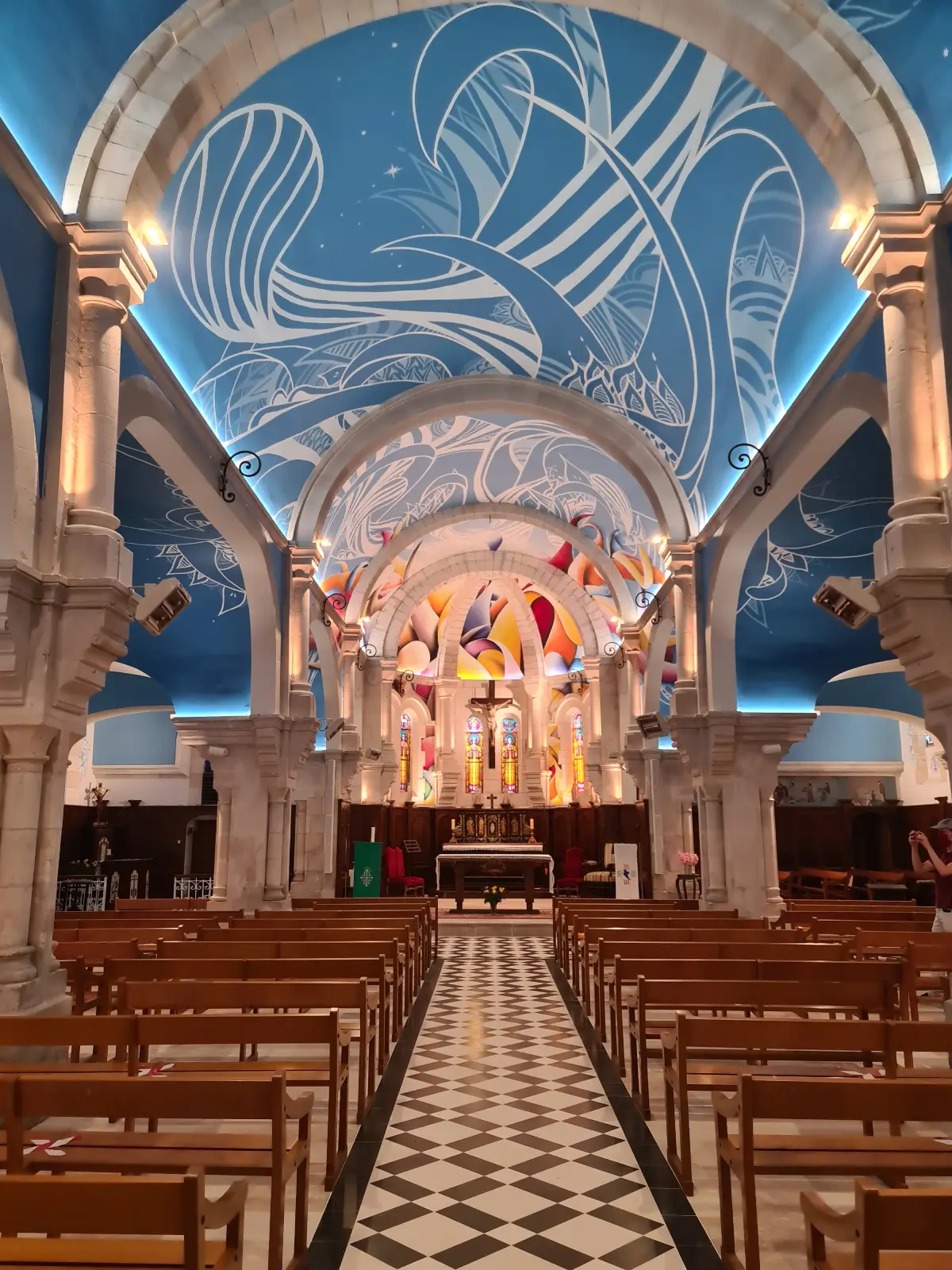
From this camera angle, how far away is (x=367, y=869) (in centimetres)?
1666

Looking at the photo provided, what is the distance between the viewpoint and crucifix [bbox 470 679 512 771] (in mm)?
24000

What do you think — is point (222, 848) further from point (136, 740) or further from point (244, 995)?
point (136, 740)

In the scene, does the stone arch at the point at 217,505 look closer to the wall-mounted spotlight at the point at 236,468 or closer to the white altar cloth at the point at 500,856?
the wall-mounted spotlight at the point at 236,468

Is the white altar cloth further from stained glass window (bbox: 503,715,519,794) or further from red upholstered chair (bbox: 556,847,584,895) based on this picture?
stained glass window (bbox: 503,715,519,794)

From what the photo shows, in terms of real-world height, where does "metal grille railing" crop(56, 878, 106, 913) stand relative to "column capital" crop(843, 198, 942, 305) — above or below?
below

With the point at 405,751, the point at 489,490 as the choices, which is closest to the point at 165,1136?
the point at 489,490

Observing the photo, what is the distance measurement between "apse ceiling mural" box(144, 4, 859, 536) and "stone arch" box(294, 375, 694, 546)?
611 mm

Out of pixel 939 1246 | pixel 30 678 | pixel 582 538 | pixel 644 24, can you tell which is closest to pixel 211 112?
pixel 644 24

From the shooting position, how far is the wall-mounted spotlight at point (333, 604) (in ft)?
54.6

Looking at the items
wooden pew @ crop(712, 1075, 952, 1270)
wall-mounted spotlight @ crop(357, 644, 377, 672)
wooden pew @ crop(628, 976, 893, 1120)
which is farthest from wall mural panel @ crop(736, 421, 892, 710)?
wall-mounted spotlight @ crop(357, 644, 377, 672)

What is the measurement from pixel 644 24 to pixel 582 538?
461 inches

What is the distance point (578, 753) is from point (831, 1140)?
21.3 metres

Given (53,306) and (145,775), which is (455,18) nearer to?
(53,306)

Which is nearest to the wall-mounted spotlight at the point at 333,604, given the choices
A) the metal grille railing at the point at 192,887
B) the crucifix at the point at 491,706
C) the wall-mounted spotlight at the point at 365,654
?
the wall-mounted spotlight at the point at 365,654
